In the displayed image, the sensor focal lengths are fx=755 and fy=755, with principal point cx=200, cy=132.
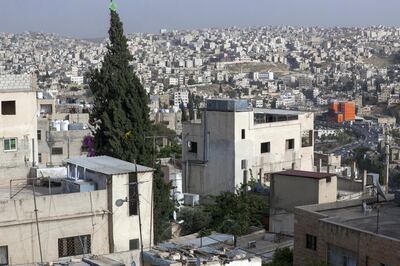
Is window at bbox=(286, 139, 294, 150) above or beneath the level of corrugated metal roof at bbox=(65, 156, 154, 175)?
beneath

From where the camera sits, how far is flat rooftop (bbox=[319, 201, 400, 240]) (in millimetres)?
11827

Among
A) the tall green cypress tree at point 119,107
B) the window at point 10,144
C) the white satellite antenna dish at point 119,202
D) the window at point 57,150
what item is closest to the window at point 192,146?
the window at point 57,150

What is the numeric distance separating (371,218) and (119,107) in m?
6.05

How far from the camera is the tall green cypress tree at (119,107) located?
15.3m

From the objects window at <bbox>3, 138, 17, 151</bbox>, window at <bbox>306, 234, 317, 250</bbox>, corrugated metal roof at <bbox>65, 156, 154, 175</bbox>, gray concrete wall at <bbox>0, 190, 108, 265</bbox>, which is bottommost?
window at <bbox>306, 234, 317, 250</bbox>

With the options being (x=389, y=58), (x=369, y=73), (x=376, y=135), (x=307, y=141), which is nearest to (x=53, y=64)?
(x=369, y=73)

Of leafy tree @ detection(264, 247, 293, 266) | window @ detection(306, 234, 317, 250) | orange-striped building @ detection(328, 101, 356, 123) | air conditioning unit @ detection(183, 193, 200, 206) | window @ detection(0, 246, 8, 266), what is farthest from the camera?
orange-striped building @ detection(328, 101, 356, 123)

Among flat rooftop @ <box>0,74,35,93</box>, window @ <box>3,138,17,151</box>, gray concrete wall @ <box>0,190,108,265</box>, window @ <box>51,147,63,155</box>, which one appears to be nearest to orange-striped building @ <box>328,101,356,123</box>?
window @ <box>51,147,63,155</box>

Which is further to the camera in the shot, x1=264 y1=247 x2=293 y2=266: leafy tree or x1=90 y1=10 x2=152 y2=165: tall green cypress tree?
x1=90 y1=10 x2=152 y2=165: tall green cypress tree

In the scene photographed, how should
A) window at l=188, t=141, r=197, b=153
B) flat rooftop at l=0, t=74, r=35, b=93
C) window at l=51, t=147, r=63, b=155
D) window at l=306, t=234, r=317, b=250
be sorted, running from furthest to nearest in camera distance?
window at l=51, t=147, r=63, b=155 → window at l=188, t=141, r=197, b=153 → flat rooftop at l=0, t=74, r=35, b=93 → window at l=306, t=234, r=317, b=250

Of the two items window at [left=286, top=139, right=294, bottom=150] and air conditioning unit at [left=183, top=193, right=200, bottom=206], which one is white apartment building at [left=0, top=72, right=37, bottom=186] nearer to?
air conditioning unit at [left=183, top=193, right=200, bottom=206]

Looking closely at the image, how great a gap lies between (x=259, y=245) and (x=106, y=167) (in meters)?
4.92

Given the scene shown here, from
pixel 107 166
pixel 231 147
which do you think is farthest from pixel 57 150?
pixel 107 166

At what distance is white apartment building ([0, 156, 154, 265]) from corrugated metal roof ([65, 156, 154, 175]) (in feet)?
0.05
